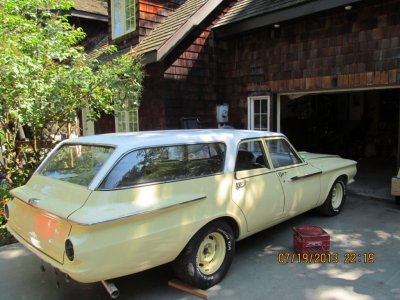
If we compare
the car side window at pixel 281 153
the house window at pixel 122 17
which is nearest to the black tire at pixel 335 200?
the car side window at pixel 281 153

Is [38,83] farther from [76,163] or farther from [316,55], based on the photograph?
[316,55]

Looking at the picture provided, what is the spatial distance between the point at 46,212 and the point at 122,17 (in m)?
8.76

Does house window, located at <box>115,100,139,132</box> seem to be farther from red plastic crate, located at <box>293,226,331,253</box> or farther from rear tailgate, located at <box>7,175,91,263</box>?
red plastic crate, located at <box>293,226,331,253</box>


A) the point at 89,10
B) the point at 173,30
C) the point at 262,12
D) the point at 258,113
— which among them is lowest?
the point at 258,113

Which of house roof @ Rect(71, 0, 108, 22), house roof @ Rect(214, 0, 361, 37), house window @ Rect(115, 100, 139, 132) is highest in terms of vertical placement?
house roof @ Rect(71, 0, 108, 22)

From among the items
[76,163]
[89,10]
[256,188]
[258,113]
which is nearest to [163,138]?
[76,163]

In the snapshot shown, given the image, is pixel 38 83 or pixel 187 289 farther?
pixel 38 83

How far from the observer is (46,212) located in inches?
121

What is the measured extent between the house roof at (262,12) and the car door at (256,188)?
4.10 m

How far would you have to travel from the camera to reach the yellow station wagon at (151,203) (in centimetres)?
283

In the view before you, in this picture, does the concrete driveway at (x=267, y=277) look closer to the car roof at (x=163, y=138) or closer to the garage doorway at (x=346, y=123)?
the car roof at (x=163, y=138)

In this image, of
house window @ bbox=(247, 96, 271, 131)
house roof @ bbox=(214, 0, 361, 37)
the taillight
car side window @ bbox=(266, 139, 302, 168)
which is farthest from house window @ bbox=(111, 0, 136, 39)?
the taillight

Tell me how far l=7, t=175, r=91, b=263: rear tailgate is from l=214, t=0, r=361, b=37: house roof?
19.7ft

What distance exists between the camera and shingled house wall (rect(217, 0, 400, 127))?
6.50 m
